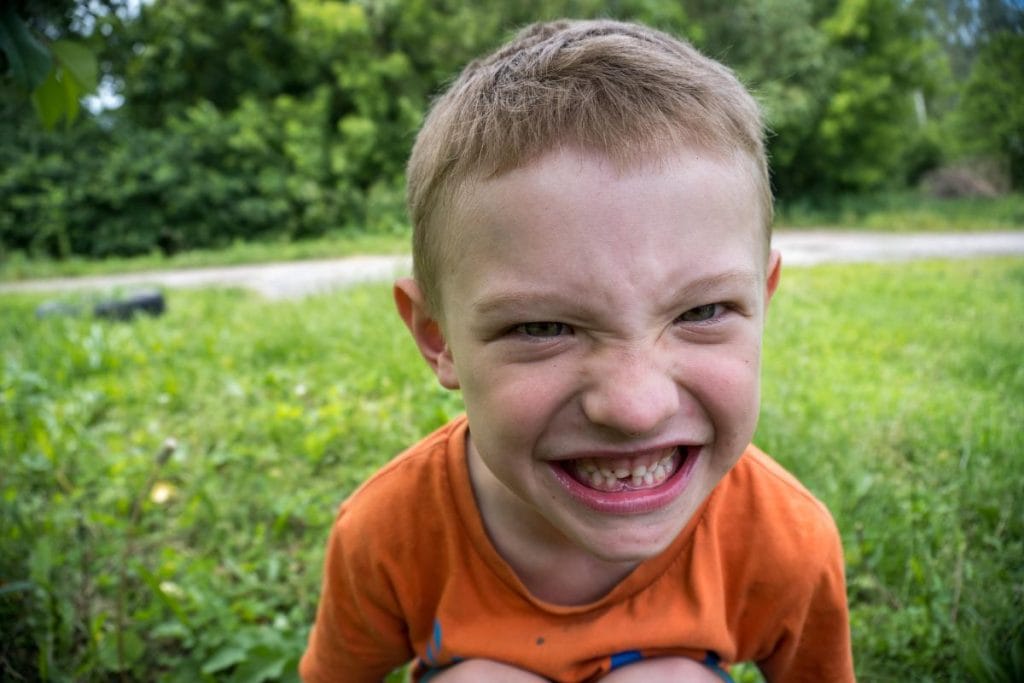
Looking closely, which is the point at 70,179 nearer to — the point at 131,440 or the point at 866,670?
the point at 131,440

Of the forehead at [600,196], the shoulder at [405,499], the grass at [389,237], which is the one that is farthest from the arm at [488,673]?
the grass at [389,237]

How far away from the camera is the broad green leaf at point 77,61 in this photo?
5.15 feet

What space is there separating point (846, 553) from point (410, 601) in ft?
3.98

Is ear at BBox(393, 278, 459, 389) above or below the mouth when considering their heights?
above

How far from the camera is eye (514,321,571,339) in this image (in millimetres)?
1133

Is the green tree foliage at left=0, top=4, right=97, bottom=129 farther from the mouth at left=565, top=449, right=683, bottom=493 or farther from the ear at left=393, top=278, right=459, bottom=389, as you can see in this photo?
the mouth at left=565, top=449, right=683, bottom=493

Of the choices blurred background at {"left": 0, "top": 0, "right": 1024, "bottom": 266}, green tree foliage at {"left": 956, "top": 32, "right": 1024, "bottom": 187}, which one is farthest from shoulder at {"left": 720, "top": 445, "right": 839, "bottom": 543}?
blurred background at {"left": 0, "top": 0, "right": 1024, "bottom": 266}

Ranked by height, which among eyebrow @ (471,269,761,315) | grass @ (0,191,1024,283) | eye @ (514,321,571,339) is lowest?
grass @ (0,191,1024,283)

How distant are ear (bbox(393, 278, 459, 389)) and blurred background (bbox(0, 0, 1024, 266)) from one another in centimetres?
1199

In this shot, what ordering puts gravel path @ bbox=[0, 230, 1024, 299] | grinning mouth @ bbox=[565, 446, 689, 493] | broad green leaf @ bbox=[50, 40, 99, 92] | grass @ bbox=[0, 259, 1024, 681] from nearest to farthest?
1. grinning mouth @ bbox=[565, 446, 689, 493]
2. broad green leaf @ bbox=[50, 40, 99, 92]
3. grass @ bbox=[0, 259, 1024, 681]
4. gravel path @ bbox=[0, 230, 1024, 299]

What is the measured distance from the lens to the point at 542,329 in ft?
3.76

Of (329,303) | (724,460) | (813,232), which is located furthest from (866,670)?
(813,232)

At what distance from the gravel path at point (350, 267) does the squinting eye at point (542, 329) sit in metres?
5.65

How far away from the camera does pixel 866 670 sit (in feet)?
5.71
